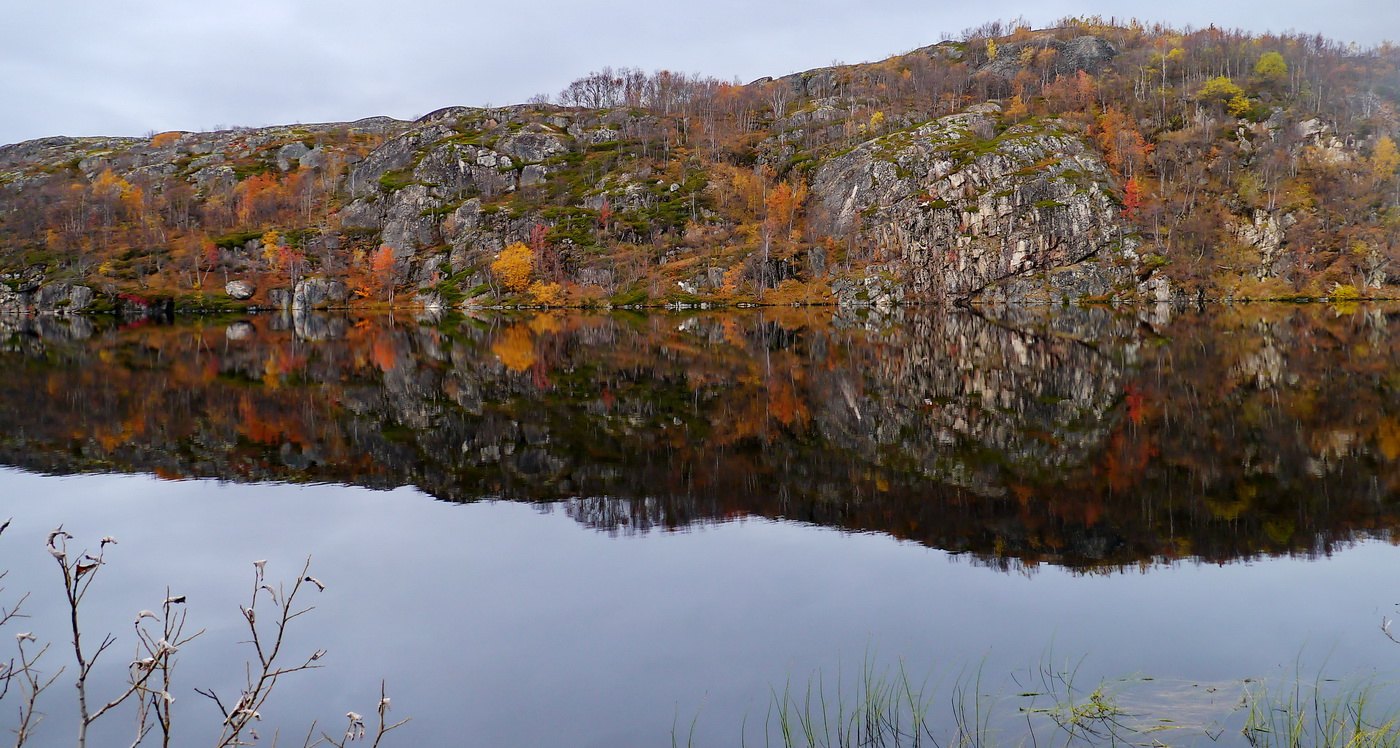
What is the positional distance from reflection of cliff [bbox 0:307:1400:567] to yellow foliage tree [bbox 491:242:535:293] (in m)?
69.7

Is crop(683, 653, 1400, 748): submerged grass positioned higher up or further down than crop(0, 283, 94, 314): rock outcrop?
further down

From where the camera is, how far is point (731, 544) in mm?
11453

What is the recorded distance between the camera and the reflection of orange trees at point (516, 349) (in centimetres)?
3528

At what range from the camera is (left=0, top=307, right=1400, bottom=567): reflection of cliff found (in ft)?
39.9

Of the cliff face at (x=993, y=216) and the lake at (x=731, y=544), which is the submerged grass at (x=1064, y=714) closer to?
the lake at (x=731, y=544)

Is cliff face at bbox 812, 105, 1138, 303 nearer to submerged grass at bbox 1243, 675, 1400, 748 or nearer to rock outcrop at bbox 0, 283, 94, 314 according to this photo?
submerged grass at bbox 1243, 675, 1400, 748

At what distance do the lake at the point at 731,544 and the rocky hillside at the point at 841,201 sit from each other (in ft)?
244

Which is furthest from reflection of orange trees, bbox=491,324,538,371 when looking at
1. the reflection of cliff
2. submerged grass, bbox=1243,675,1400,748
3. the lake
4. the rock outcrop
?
the rock outcrop

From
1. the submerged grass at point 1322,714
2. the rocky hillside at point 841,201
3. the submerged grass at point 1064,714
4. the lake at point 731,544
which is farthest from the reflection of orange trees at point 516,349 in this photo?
the rocky hillside at point 841,201

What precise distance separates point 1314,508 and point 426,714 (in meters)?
13.2

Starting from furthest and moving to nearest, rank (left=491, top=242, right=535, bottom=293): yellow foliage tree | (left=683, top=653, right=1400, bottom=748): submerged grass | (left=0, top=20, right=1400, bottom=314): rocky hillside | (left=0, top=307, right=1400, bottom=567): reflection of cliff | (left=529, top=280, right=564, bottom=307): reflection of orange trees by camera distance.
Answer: (left=491, top=242, right=535, bottom=293): yellow foliage tree → (left=529, top=280, right=564, bottom=307): reflection of orange trees → (left=0, top=20, right=1400, bottom=314): rocky hillside → (left=0, top=307, right=1400, bottom=567): reflection of cliff → (left=683, top=653, right=1400, bottom=748): submerged grass

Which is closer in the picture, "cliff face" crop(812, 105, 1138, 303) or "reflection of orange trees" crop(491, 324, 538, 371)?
"reflection of orange trees" crop(491, 324, 538, 371)

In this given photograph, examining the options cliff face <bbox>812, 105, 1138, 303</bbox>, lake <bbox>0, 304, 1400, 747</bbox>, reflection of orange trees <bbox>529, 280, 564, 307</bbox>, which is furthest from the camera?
reflection of orange trees <bbox>529, 280, 564, 307</bbox>

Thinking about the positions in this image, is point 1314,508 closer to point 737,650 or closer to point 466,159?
point 737,650
